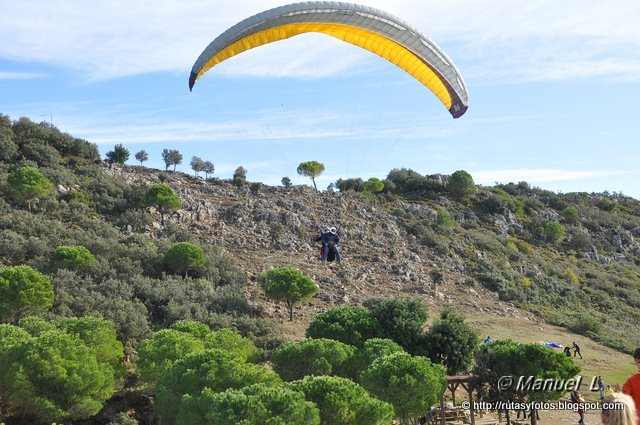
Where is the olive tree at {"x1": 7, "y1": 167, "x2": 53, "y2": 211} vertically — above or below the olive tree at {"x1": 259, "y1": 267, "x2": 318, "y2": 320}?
above

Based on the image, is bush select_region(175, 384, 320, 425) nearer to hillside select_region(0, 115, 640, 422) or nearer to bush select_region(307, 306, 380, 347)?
bush select_region(307, 306, 380, 347)

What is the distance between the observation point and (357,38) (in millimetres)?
20453

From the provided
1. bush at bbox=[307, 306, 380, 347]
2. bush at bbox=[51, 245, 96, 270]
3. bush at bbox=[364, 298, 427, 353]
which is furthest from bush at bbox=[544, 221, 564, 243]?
bush at bbox=[51, 245, 96, 270]

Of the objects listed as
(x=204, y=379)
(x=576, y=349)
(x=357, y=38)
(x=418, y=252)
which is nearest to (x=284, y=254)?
(x=418, y=252)

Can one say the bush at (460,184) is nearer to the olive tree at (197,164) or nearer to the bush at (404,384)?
the olive tree at (197,164)

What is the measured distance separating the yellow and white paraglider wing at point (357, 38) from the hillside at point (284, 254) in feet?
45.0

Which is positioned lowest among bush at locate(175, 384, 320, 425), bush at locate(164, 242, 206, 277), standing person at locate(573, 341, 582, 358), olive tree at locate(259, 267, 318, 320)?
standing person at locate(573, 341, 582, 358)

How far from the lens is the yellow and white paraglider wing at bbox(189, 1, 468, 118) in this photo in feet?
59.0

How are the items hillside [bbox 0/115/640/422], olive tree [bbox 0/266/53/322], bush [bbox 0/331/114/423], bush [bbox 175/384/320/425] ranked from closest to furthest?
bush [bbox 175/384/320/425] → bush [bbox 0/331/114/423] → olive tree [bbox 0/266/53/322] → hillside [bbox 0/115/640/422]

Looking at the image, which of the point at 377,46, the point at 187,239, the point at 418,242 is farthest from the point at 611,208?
the point at 377,46

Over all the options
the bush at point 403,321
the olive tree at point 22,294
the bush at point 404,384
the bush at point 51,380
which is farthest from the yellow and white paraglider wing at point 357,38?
the olive tree at point 22,294

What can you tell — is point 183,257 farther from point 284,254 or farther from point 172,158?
point 172,158

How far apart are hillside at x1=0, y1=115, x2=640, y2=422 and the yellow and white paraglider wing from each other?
13.7 m

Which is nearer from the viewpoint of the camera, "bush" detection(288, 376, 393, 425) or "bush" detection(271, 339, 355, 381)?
"bush" detection(288, 376, 393, 425)
